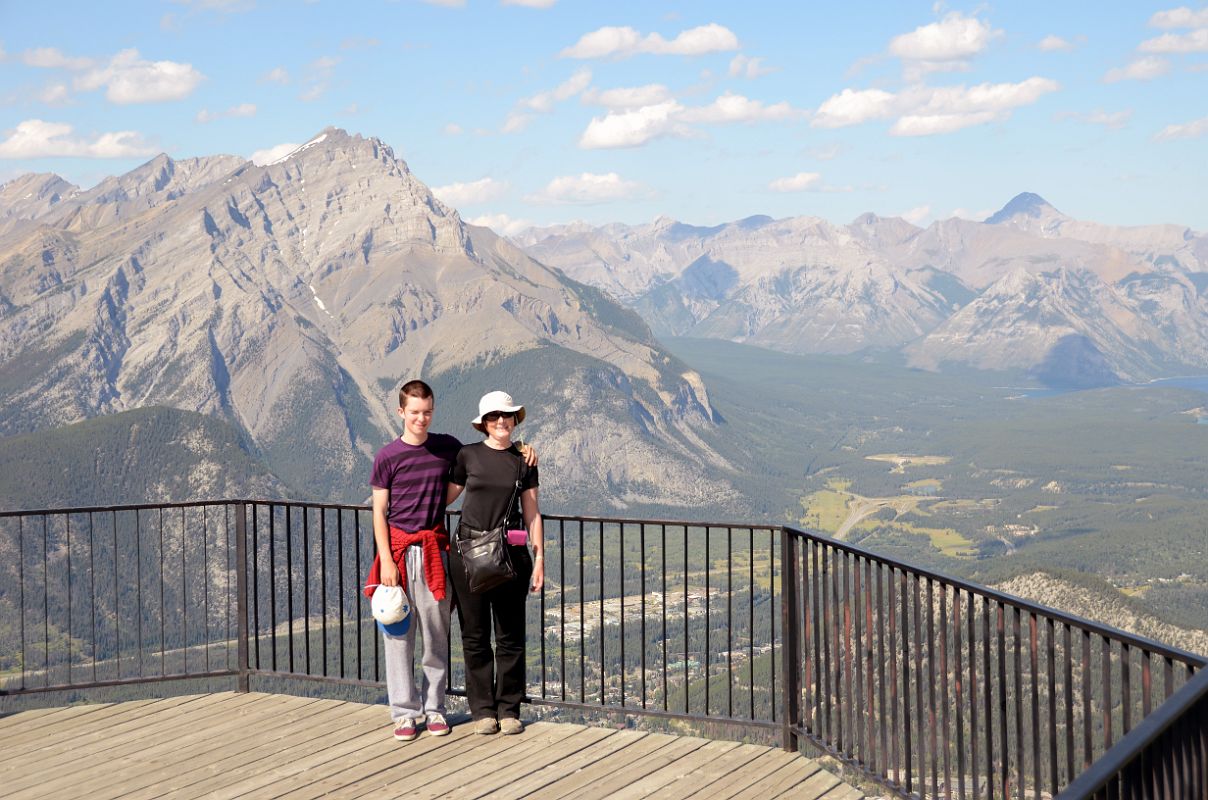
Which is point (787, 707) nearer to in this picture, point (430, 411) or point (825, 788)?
point (825, 788)

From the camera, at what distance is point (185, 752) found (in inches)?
344

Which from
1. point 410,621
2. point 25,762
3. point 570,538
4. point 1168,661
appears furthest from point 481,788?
point 570,538

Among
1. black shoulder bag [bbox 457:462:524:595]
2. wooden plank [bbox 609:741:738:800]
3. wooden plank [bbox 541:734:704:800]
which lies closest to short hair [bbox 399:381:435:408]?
black shoulder bag [bbox 457:462:524:595]

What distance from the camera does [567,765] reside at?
8.27 metres

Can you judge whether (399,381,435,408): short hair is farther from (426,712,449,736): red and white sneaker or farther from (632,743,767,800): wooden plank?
(632,743,767,800): wooden plank

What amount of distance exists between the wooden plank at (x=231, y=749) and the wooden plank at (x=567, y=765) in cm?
184

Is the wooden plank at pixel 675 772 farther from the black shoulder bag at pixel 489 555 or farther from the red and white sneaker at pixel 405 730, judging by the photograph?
the red and white sneaker at pixel 405 730

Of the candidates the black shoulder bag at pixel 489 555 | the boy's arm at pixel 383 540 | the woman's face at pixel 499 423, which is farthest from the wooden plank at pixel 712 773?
the woman's face at pixel 499 423

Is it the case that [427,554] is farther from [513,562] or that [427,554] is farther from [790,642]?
[790,642]

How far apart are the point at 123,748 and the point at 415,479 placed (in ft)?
9.61

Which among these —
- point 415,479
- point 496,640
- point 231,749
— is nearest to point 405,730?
point 496,640

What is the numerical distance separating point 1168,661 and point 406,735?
5.75 metres

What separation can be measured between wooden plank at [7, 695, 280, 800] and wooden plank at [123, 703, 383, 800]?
486 mm

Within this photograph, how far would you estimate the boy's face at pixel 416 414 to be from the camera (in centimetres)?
851
